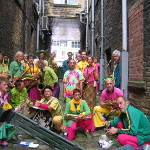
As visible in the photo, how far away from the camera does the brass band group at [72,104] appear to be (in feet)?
11.2

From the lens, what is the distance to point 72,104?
4527 millimetres

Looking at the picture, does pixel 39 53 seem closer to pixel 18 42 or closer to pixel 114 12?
pixel 114 12

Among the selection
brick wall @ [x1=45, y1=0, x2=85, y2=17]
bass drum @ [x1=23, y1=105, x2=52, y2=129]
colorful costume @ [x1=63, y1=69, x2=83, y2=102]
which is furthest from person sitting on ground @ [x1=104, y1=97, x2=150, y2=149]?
brick wall @ [x1=45, y1=0, x2=85, y2=17]

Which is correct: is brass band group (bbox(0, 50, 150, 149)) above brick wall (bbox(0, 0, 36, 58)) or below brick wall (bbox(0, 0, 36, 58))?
below

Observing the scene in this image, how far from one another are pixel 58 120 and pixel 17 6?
23.5 feet

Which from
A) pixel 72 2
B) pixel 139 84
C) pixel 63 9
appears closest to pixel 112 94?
pixel 139 84

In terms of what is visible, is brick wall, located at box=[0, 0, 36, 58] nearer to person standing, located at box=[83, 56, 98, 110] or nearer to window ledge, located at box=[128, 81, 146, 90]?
person standing, located at box=[83, 56, 98, 110]

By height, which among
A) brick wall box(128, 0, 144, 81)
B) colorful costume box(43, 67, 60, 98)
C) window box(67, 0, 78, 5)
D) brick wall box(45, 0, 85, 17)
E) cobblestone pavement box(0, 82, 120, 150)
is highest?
window box(67, 0, 78, 5)

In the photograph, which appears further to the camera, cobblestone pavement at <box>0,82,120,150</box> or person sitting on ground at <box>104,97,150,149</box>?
cobblestone pavement at <box>0,82,120,150</box>

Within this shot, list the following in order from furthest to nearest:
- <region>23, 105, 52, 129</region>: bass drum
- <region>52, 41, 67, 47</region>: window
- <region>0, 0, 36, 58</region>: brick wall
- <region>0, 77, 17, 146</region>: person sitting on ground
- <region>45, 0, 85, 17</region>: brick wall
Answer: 1. <region>52, 41, 67, 47</region>: window
2. <region>45, 0, 85, 17</region>: brick wall
3. <region>0, 0, 36, 58</region>: brick wall
4. <region>23, 105, 52, 129</region>: bass drum
5. <region>0, 77, 17, 146</region>: person sitting on ground

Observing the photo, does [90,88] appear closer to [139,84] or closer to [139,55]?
[139,84]

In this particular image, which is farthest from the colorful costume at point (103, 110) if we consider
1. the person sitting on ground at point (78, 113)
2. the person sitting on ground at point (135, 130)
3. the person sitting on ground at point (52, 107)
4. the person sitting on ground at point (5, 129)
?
the person sitting on ground at point (5, 129)

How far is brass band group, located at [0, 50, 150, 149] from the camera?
134 inches

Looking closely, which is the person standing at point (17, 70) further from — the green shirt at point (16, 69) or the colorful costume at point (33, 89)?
the colorful costume at point (33, 89)
